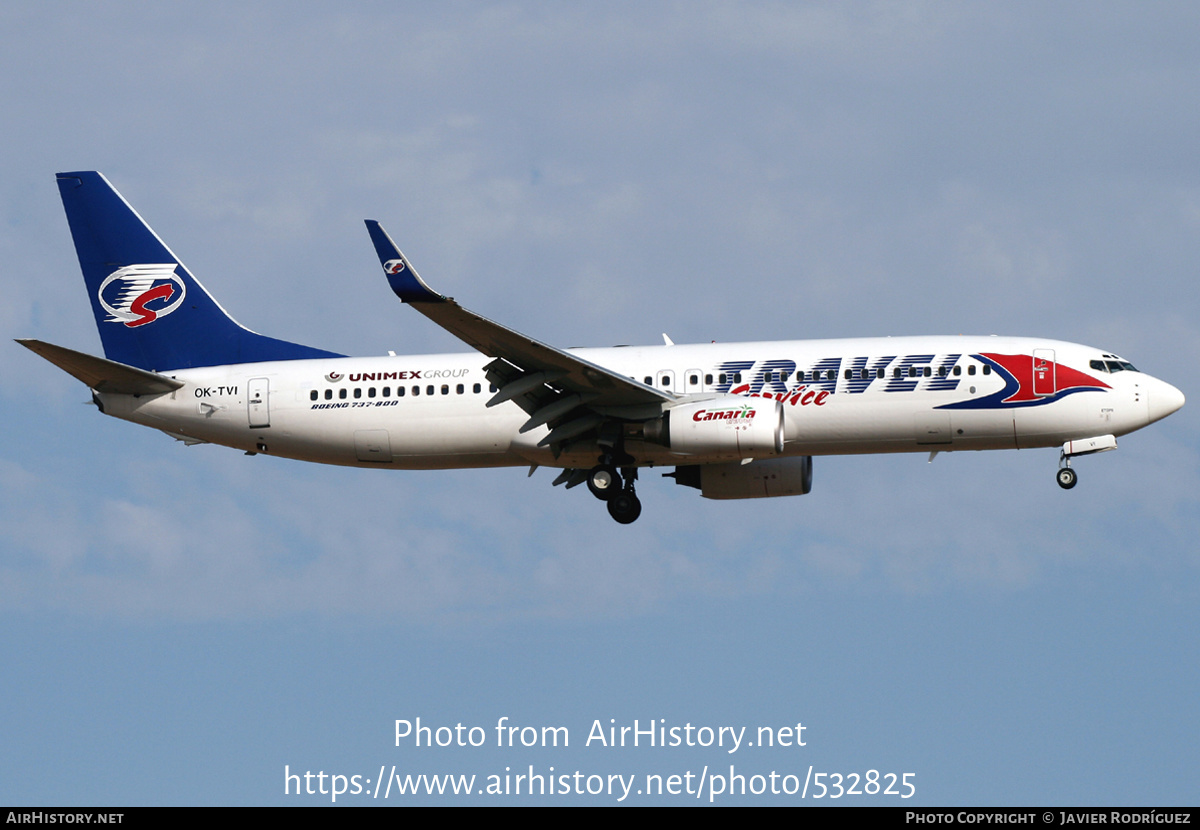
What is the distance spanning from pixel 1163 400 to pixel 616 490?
13696mm

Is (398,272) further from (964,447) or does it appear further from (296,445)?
(964,447)

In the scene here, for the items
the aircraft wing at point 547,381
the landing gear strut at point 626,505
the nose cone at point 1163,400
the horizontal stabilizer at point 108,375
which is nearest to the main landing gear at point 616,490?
the landing gear strut at point 626,505

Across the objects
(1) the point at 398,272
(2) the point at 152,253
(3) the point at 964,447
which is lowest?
(3) the point at 964,447

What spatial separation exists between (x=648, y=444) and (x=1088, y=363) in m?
11.0

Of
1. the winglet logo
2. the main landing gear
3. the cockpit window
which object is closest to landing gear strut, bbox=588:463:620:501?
the main landing gear

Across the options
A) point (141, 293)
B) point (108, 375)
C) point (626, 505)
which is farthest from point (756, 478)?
point (141, 293)

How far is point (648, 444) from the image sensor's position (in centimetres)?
3775

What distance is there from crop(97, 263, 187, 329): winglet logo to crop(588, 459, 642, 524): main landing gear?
524 inches

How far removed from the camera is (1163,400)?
36.3 metres

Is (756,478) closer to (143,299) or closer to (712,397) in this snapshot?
(712,397)

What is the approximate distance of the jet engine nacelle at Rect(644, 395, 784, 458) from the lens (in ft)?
116

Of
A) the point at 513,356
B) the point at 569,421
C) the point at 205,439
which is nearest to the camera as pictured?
the point at 513,356

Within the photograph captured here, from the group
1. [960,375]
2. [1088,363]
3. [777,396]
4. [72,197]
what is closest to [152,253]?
[72,197]

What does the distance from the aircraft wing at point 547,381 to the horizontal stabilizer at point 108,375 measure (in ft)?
32.2
